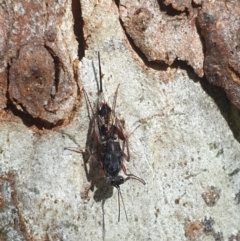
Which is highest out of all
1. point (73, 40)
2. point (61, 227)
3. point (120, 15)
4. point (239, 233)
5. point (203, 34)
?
point (203, 34)

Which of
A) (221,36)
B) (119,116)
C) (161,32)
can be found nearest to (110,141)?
(119,116)

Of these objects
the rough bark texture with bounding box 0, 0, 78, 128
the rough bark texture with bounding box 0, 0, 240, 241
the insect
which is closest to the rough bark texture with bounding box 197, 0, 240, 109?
the rough bark texture with bounding box 0, 0, 240, 241

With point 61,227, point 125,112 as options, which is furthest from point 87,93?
point 61,227

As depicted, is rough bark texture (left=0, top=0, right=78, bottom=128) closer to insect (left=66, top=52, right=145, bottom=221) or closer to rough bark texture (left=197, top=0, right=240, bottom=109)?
insect (left=66, top=52, right=145, bottom=221)

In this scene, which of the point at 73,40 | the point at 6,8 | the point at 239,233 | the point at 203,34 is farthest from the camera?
the point at 239,233

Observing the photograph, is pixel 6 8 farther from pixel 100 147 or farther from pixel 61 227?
pixel 61 227

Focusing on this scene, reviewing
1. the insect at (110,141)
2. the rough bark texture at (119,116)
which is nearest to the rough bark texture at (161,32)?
the rough bark texture at (119,116)

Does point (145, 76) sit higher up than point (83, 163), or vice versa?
point (145, 76)

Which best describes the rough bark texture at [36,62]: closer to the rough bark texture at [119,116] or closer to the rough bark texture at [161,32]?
the rough bark texture at [119,116]
